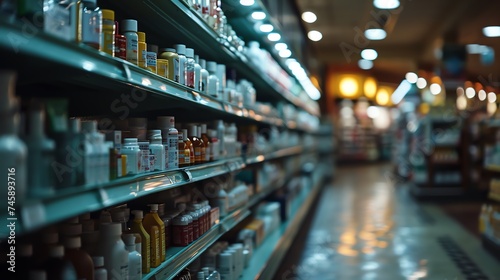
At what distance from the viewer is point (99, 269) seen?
5.76 ft

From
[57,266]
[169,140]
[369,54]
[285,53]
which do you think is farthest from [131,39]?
[369,54]

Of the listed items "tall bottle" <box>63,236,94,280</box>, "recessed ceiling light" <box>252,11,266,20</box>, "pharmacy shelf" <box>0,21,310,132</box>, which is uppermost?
"recessed ceiling light" <box>252,11,266,20</box>

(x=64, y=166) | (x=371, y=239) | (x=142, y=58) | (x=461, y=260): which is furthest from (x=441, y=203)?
(x=64, y=166)

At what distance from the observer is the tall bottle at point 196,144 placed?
285 centimetres

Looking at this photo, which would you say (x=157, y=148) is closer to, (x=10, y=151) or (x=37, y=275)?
(x=37, y=275)

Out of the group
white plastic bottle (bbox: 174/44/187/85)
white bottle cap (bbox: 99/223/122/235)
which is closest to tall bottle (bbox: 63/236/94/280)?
white bottle cap (bbox: 99/223/122/235)

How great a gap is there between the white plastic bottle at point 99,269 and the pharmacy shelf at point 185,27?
1.06 metres

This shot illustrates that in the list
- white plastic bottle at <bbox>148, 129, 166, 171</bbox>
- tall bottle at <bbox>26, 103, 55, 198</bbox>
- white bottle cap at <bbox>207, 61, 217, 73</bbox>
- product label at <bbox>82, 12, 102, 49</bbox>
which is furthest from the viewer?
white bottle cap at <bbox>207, 61, 217, 73</bbox>

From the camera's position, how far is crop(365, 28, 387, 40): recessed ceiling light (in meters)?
12.7

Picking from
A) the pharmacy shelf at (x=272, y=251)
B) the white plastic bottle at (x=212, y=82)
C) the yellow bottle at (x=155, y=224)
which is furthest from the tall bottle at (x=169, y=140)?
the pharmacy shelf at (x=272, y=251)

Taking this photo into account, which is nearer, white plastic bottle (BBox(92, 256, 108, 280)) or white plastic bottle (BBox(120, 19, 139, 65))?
white plastic bottle (BBox(92, 256, 108, 280))

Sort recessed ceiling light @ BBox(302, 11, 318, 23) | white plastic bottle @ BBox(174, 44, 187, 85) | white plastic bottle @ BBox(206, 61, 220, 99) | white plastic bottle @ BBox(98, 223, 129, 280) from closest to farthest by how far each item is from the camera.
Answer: white plastic bottle @ BBox(98, 223, 129, 280) < white plastic bottle @ BBox(174, 44, 187, 85) < white plastic bottle @ BBox(206, 61, 220, 99) < recessed ceiling light @ BBox(302, 11, 318, 23)

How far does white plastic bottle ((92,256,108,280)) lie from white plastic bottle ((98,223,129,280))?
46mm

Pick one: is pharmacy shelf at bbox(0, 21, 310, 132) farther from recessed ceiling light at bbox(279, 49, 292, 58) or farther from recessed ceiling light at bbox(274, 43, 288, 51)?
recessed ceiling light at bbox(279, 49, 292, 58)
